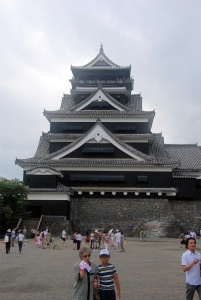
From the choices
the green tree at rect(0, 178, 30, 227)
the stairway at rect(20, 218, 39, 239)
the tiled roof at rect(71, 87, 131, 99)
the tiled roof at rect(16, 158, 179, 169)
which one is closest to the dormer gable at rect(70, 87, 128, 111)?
the tiled roof at rect(71, 87, 131, 99)

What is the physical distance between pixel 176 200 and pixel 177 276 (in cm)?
2457

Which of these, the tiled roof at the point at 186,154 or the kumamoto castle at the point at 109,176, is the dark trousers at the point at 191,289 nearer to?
the kumamoto castle at the point at 109,176

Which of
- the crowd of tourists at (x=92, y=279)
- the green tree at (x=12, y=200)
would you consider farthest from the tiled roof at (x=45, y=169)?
the crowd of tourists at (x=92, y=279)

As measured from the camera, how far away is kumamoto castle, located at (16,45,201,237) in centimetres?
3275


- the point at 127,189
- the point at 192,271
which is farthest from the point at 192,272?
the point at 127,189

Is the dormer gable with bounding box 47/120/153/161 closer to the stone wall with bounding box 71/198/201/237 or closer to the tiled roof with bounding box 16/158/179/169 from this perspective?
the tiled roof with bounding box 16/158/179/169

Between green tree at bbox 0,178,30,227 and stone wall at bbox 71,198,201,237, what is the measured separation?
5.41 meters

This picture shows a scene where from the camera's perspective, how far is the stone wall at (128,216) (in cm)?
3281

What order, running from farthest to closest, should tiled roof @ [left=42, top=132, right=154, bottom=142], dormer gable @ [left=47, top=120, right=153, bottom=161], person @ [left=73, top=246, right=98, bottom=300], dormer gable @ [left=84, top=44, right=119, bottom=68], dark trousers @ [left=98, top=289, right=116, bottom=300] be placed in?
dormer gable @ [left=84, top=44, right=119, bottom=68]
tiled roof @ [left=42, top=132, right=154, bottom=142]
dormer gable @ [left=47, top=120, right=153, bottom=161]
dark trousers @ [left=98, top=289, right=116, bottom=300]
person @ [left=73, top=246, right=98, bottom=300]

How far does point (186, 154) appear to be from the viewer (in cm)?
3969

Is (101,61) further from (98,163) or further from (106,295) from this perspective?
(106,295)

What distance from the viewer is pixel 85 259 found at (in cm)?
589

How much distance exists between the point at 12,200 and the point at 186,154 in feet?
63.0

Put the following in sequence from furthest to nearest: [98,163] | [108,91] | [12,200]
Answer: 1. [108,91]
2. [98,163]
3. [12,200]
